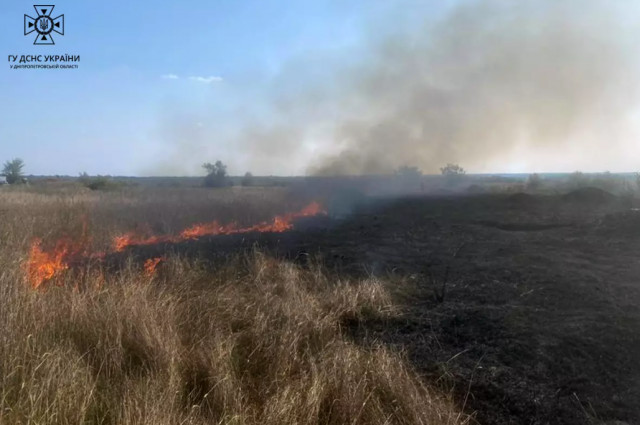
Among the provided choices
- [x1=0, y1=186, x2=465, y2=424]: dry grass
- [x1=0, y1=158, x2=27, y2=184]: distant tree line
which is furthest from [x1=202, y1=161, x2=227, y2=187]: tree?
[x1=0, y1=186, x2=465, y2=424]: dry grass

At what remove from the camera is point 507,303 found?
722 centimetres

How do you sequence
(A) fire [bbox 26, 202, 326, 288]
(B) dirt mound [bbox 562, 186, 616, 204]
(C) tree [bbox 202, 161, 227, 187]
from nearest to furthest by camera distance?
(A) fire [bbox 26, 202, 326, 288] < (B) dirt mound [bbox 562, 186, 616, 204] < (C) tree [bbox 202, 161, 227, 187]

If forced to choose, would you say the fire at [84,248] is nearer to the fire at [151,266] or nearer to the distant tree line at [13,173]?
the fire at [151,266]

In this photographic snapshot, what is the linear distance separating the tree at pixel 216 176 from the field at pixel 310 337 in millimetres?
41933

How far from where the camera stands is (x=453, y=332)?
6.05 metres

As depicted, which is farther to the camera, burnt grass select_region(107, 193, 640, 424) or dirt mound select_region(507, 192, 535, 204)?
dirt mound select_region(507, 192, 535, 204)

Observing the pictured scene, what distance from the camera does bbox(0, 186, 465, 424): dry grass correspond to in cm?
347

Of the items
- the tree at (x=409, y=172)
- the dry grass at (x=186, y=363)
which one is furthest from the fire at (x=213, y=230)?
the tree at (x=409, y=172)

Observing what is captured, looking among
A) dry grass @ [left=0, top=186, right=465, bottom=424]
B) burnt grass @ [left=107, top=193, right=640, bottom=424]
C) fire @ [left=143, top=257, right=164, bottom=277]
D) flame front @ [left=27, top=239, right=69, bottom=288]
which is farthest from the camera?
fire @ [left=143, top=257, right=164, bottom=277]

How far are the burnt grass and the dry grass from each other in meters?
0.74

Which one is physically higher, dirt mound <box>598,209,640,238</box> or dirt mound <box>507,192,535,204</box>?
dirt mound <box>507,192,535,204</box>

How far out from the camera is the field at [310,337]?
3711mm

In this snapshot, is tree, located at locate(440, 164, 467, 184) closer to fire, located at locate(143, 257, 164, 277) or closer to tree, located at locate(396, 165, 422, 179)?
tree, located at locate(396, 165, 422, 179)

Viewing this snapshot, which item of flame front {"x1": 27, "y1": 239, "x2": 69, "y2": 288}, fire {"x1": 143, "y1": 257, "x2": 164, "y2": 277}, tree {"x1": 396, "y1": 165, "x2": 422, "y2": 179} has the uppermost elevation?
tree {"x1": 396, "y1": 165, "x2": 422, "y2": 179}
